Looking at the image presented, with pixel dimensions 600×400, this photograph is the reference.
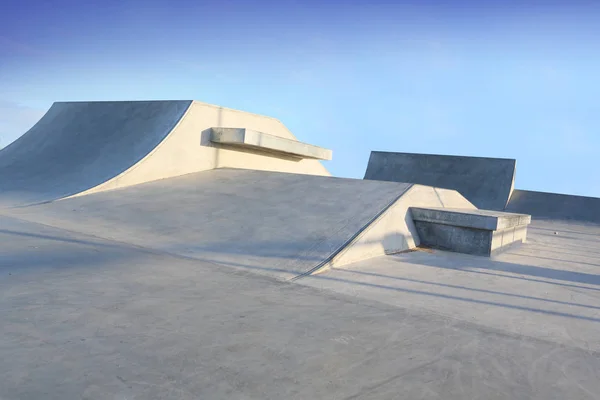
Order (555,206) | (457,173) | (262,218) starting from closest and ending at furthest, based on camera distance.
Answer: (262,218), (555,206), (457,173)

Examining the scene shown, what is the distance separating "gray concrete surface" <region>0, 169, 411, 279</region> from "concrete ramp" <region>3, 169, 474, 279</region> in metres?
0.02

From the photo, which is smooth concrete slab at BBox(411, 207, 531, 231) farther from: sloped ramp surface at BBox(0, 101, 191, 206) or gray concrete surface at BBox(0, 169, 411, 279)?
sloped ramp surface at BBox(0, 101, 191, 206)

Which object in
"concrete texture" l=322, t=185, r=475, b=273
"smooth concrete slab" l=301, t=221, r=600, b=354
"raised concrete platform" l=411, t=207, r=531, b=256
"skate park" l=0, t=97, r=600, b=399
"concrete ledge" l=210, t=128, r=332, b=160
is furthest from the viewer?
"concrete ledge" l=210, t=128, r=332, b=160

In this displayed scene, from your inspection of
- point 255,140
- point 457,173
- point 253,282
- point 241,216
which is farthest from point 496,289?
point 457,173

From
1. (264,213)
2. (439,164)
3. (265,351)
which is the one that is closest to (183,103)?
(264,213)

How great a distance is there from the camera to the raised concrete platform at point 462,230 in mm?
8484

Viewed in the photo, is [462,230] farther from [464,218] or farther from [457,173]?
[457,173]

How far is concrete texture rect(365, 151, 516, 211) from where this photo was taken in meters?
20.3

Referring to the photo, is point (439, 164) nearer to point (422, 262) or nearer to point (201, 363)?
point (422, 262)

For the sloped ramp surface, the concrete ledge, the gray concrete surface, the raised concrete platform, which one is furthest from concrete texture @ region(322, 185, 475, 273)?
the sloped ramp surface

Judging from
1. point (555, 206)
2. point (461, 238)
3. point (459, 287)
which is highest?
point (555, 206)

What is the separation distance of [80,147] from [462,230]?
36.6 feet

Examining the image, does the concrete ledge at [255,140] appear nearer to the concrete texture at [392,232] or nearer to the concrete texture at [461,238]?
the concrete texture at [392,232]

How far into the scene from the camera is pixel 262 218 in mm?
8359
